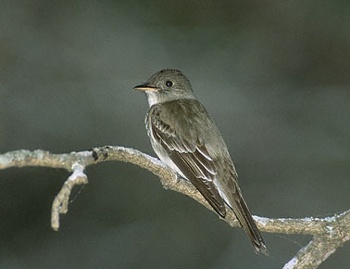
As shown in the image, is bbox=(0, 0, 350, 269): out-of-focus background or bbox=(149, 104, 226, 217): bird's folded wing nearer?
bbox=(149, 104, 226, 217): bird's folded wing

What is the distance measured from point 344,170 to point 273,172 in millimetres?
738

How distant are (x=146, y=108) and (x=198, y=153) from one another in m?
3.53

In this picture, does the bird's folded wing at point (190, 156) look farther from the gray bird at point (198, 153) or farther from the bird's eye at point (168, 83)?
the bird's eye at point (168, 83)

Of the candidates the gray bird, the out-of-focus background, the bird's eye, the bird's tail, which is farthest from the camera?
the out-of-focus background

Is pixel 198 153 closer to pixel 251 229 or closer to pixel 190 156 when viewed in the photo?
pixel 190 156

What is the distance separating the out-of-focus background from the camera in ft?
29.2

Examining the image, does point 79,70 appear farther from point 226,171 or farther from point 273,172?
point 226,171

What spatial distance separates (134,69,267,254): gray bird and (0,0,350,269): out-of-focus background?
254 centimetres

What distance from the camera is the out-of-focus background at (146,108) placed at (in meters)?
8.91

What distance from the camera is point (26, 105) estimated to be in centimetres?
927

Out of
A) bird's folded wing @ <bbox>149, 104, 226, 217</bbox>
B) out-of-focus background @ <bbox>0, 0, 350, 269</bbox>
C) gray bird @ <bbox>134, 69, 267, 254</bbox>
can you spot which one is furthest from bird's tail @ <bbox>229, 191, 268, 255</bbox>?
out-of-focus background @ <bbox>0, 0, 350, 269</bbox>

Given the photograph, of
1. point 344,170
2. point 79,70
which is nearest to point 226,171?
point 344,170

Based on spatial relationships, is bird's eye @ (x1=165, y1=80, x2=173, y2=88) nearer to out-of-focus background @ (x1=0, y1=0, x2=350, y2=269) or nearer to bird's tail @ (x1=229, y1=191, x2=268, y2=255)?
bird's tail @ (x1=229, y1=191, x2=268, y2=255)

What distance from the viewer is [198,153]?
591 cm
